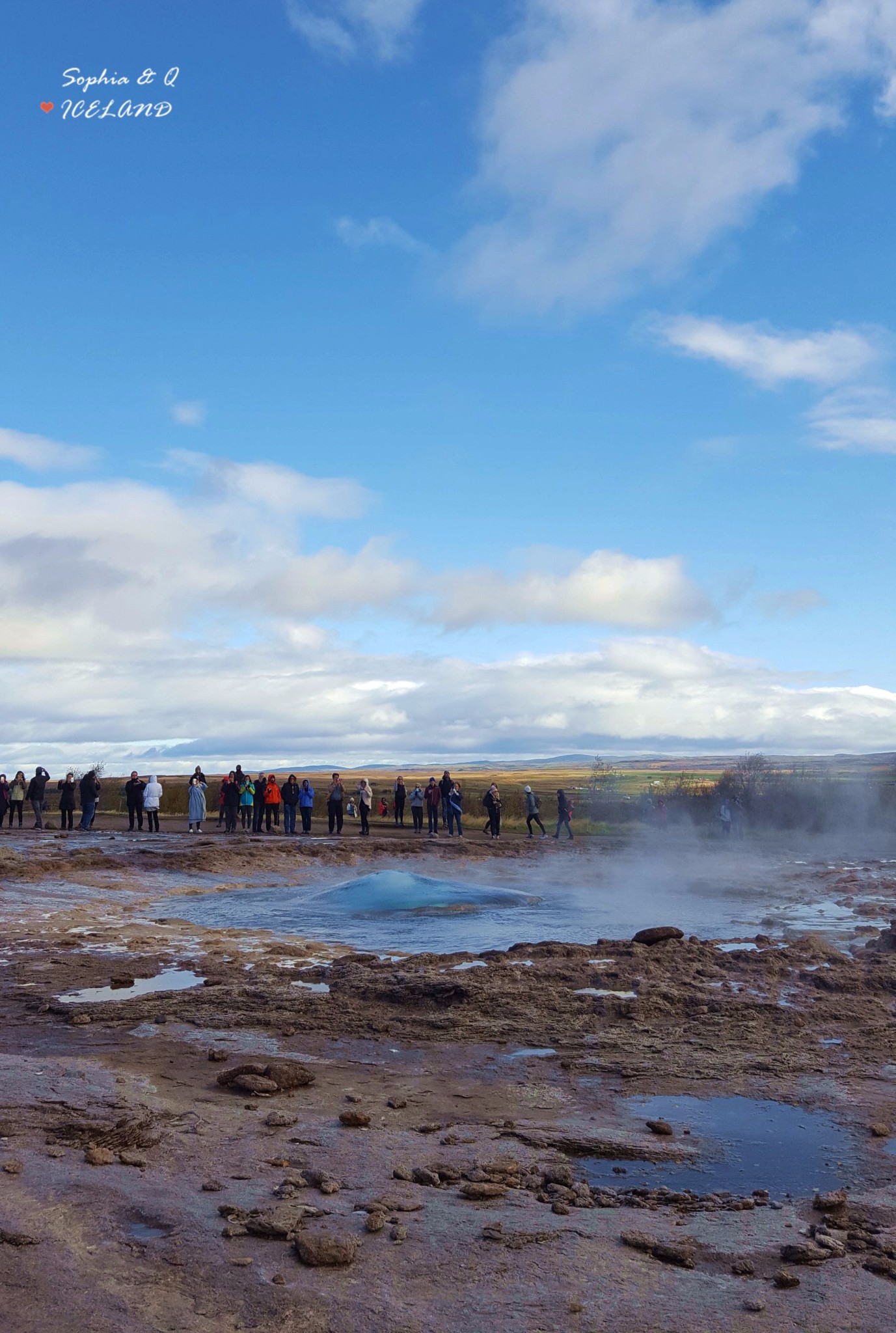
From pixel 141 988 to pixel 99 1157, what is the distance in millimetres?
4314

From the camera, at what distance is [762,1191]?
4434mm

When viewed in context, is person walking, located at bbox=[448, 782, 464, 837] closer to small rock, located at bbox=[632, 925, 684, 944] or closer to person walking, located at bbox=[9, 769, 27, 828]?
person walking, located at bbox=[9, 769, 27, 828]

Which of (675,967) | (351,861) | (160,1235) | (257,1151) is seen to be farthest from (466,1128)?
(351,861)

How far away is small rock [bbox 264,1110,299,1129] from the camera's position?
5.11m

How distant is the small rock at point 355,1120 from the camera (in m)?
5.15

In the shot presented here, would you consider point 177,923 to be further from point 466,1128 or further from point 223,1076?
point 466,1128

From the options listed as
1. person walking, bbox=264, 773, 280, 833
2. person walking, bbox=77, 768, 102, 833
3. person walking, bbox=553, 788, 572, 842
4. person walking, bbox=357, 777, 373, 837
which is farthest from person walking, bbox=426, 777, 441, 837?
person walking, bbox=77, 768, 102, 833

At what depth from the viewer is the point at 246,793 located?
26906 mm

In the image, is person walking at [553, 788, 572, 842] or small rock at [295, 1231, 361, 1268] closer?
small rock at [295, 1231, 361, 1268]

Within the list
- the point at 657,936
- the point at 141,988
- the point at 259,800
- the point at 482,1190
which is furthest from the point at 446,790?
the point at 482,1190

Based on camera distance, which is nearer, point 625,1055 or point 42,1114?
point 42,1114

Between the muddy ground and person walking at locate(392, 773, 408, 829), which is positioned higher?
person walking at locate(392, 773, 408, 829)

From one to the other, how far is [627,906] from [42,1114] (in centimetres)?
1099

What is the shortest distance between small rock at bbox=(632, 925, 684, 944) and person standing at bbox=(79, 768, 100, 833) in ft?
58.8
